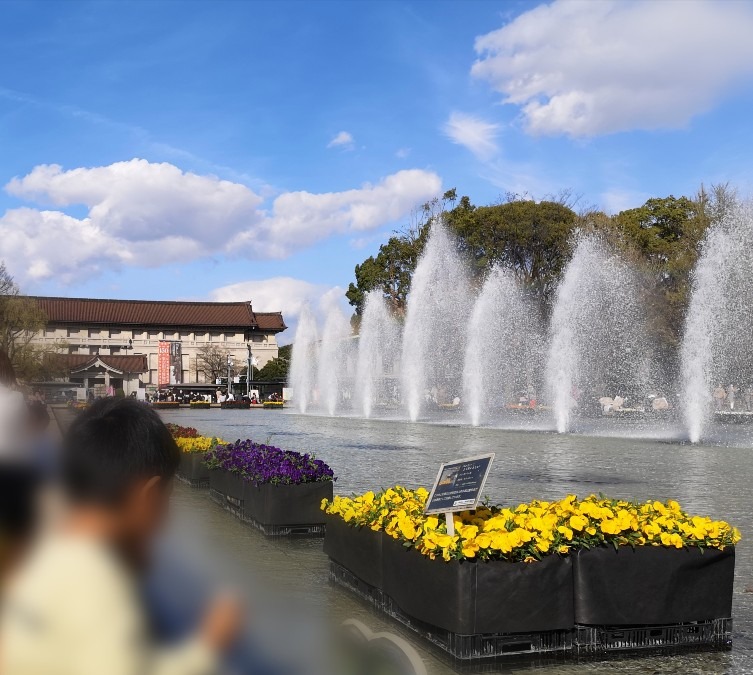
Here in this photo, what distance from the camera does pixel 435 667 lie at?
17.4 ft

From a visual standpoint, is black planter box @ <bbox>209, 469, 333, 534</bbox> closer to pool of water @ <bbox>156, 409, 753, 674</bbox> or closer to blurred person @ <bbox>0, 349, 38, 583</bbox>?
pool of water @ <bbox>156, 409, 753, 674</bbox>

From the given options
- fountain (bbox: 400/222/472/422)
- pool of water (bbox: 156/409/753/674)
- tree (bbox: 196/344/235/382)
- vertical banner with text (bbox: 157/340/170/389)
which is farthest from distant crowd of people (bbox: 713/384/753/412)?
tree (bbox: 196/344/235/382)

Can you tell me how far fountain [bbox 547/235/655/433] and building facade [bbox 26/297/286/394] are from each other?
65.0 m

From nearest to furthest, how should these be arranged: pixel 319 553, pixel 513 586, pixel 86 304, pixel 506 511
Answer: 1. pixel 513 586
2. pixel 506 511
3. pixel 319 553
4. pixel 86 304

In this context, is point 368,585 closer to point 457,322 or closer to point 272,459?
point 272,459

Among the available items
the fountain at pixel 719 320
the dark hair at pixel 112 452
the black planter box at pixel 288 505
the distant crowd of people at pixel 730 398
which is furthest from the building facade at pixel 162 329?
the dark hair at pixel 112 452

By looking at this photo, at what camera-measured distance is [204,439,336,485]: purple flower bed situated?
9867mm

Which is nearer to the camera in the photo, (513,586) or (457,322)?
(513,586)

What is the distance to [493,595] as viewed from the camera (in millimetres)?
5371

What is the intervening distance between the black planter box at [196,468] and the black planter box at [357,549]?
667 cm

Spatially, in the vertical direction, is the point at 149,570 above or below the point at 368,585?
above

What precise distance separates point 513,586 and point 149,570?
3857mm

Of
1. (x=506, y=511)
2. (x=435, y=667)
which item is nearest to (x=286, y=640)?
(x=435, y=667)

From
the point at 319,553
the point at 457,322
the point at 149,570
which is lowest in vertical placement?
the point at 319,553
